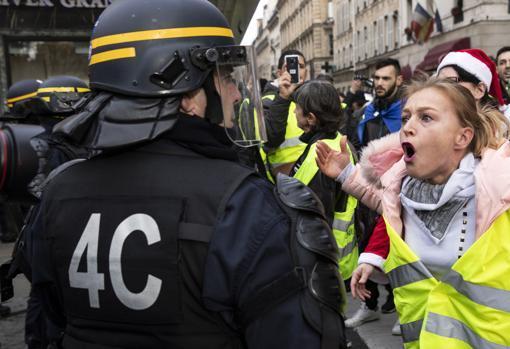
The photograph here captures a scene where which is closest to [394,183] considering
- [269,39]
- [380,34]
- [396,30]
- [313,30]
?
[396,30]

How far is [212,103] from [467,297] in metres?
1.14

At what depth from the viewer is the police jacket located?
136cm

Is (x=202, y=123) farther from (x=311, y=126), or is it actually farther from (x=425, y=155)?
(x=311, y=126)

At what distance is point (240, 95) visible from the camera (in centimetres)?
174

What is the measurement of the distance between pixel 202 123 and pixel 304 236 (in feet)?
1.40

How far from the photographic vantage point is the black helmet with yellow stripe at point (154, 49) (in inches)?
60.6

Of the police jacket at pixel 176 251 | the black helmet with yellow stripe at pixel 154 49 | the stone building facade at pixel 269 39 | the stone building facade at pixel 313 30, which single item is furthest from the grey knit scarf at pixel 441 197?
the stone building facade at pixel 269 39

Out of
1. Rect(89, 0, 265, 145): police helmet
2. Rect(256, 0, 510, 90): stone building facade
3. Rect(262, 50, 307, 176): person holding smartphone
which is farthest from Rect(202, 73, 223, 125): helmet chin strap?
Rect(262, 50, 307, 176): person holding smartphone

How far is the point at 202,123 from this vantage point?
1.54 meters

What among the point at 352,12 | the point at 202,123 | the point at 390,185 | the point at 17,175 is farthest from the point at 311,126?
the point at 352,12

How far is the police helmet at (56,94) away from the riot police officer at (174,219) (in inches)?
106

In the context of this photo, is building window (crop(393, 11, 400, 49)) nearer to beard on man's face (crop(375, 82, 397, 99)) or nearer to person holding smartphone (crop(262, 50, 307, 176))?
beard on man's face (crop(375, 82, 397, 99))

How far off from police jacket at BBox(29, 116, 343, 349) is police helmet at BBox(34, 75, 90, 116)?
2775 millimetres

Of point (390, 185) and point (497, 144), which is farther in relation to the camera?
point (390, 185)
